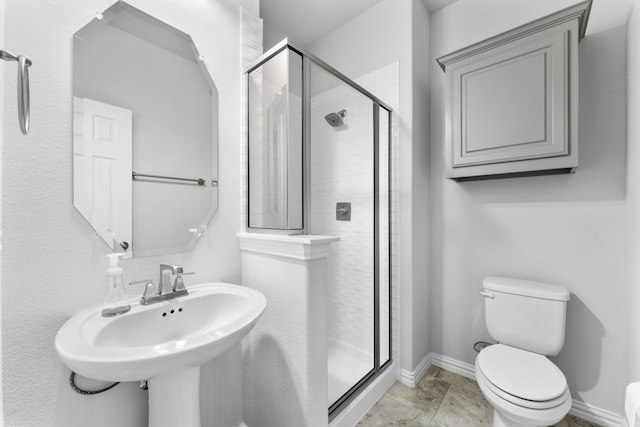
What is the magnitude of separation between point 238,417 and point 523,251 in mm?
1926

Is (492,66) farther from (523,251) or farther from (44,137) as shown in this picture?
(44,137)

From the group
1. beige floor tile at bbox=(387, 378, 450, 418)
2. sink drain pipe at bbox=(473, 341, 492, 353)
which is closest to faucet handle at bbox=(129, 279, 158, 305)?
beige floor tile at bbox=(387, 378, 450, 418)

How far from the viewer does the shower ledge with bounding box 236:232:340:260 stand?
3.59 feet

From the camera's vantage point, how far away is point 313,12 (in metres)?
2.08

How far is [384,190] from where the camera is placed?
1946mm

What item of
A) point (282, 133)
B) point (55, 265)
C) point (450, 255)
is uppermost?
point (282, 133)

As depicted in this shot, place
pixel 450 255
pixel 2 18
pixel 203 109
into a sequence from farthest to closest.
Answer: pixel 450 255 < pixel 203 109 < pixel 2 18

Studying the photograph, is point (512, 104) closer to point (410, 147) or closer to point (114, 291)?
point (410, 147)

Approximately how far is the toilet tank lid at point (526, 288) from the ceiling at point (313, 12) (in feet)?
6.51

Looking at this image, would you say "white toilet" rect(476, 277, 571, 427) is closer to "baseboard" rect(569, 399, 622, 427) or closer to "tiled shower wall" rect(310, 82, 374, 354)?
"baseboard" rect(569, 399, 622, 427)

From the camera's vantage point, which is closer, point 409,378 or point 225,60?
point 225,60

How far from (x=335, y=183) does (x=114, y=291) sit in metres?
1.48

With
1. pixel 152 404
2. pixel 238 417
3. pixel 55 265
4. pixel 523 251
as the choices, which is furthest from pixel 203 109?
pixel 523 251

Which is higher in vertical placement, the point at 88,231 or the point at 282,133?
the point at 282,133
